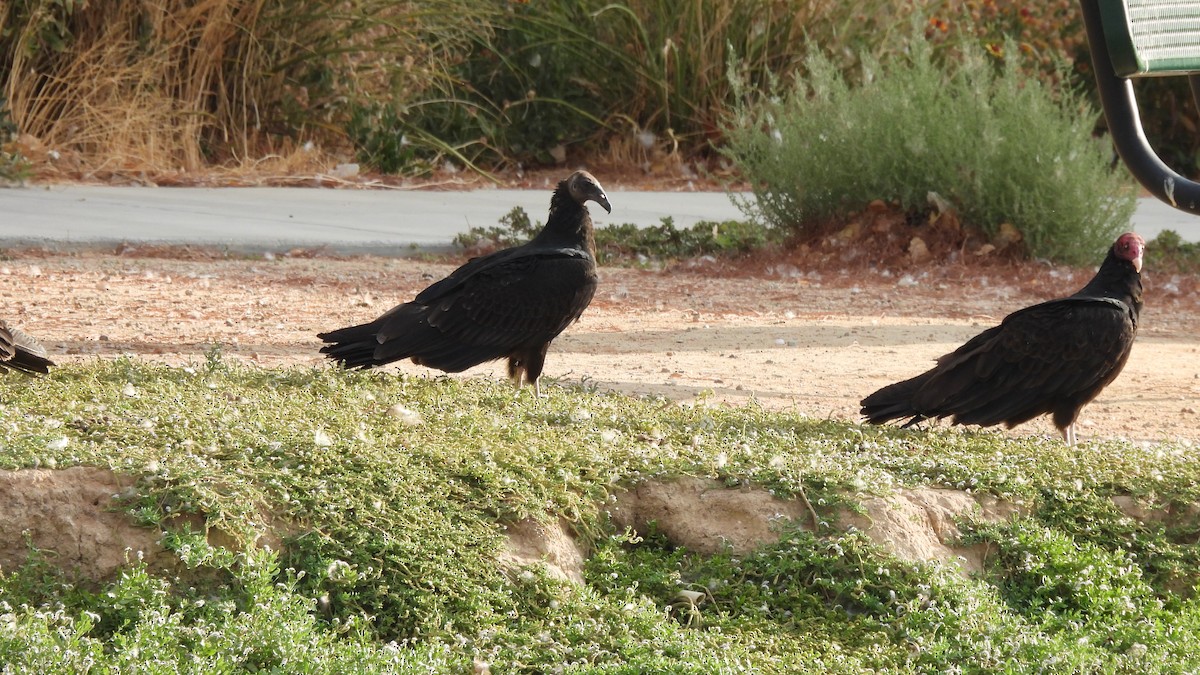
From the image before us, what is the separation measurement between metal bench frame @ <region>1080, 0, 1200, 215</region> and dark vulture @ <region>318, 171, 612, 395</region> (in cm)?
250

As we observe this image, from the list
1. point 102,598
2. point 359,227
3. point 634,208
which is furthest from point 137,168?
point 102,598

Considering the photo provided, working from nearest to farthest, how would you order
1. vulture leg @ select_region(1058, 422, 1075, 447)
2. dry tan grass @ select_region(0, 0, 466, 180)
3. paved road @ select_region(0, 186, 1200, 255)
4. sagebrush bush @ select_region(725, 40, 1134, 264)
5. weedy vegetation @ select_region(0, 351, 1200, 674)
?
weedy vegetation @ select_region(0, 351, 1200, 674), vulture leg @ select_region(1058, 422, 1075, 447), paved road @ select_region(0, 186, 1200, 255), sagebrush bush @ select_region(725, 40, 1134, 264), dry tan grass @ select_region(0, 0, 466, 180)

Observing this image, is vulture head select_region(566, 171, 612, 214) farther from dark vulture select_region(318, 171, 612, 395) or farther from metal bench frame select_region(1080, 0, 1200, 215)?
metal bench frame select_region(1080, 0, 1200, 215)

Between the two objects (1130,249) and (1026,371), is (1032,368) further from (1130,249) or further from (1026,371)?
(1130,249)

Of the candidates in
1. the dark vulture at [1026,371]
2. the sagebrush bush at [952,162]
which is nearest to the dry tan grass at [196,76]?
the sagebrush bush at [952,162]

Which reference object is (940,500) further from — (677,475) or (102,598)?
(102,598)

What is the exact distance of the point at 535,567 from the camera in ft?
11.7

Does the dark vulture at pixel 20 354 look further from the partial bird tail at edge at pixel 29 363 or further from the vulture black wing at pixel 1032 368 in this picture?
the vulture black wing at pixel 1032 368

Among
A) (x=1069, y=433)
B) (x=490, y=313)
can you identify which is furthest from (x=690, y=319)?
(x=1069, y=433)

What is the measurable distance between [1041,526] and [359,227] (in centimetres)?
647

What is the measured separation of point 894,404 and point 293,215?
6.19 meters

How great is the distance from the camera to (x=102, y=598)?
3219 mm

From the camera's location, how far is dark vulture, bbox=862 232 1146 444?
468 centimetres

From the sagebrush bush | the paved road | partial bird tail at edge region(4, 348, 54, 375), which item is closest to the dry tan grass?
the paved road
